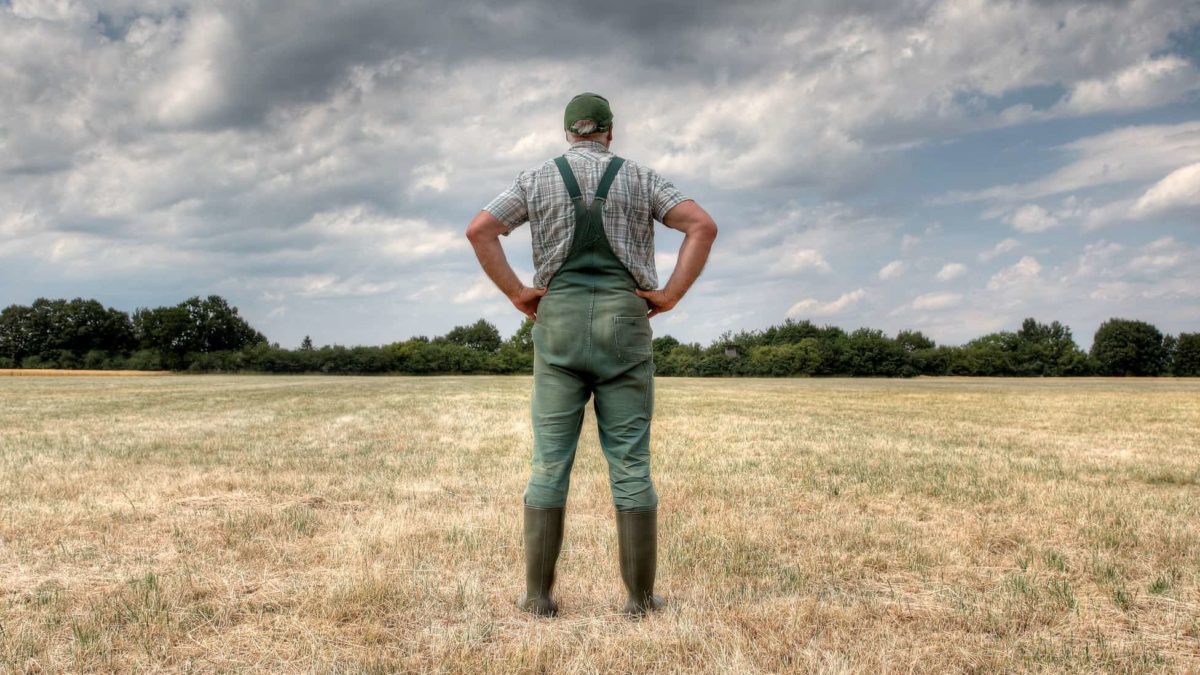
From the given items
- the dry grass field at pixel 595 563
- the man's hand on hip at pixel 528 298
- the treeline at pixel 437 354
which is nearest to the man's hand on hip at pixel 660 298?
the man's hand on hip at pixel 528 298

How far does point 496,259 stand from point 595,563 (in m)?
2.37

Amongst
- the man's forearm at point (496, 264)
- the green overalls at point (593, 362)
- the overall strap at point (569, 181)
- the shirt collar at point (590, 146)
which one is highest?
the shirt collar at point (590, 146)

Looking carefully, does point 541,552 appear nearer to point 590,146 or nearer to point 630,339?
point 630,339

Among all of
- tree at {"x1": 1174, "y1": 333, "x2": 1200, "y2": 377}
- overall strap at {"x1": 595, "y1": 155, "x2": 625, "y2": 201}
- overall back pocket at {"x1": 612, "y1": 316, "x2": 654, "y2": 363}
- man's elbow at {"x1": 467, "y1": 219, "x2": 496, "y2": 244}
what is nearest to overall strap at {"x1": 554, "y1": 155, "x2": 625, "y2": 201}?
overall strap at {"x1": 595, "y1": 155, "x2": 625, "y2": 201}

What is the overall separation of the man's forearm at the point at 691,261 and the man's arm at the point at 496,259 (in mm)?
758

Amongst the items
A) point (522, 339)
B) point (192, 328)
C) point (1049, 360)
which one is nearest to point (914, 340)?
point (1049, 360)

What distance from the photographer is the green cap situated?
425 centimetres

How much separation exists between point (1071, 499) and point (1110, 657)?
4.82 metres

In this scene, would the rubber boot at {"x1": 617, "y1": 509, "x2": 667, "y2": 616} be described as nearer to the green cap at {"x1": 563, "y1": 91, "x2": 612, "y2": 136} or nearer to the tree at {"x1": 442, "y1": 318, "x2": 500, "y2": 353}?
the green cap at {"x1": 563, "y1": 91, "x2": 612, "y2": 136}

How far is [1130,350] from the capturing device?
103m

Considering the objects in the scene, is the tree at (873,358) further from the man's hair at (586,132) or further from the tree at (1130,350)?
the man's hair at (586,132)

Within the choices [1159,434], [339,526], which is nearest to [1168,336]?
[1159,434]

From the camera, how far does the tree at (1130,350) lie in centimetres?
10075

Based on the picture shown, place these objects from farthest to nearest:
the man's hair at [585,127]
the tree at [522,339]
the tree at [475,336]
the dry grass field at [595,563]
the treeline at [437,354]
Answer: the tree at [475,336], the tree at [522,339], the treeline at [437,354], the man's hair at [585,127], the dry grass field at [595,563]
